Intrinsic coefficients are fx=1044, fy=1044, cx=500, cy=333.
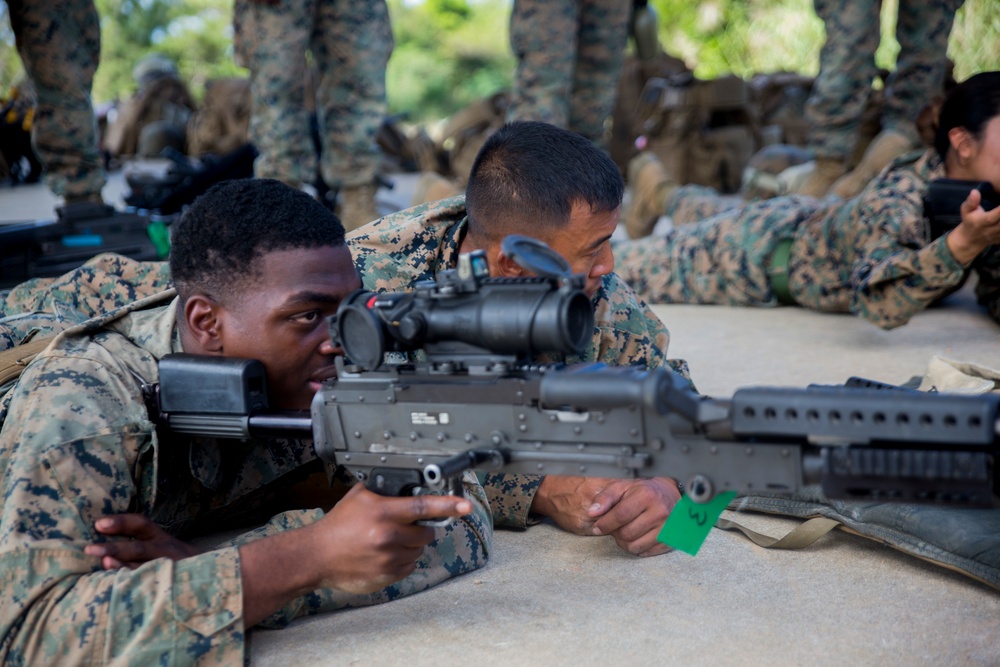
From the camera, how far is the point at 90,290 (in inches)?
135

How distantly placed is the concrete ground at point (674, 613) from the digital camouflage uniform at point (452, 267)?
0.44 feet

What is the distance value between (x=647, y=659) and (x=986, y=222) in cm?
261

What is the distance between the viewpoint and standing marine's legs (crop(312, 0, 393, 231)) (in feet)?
21.2

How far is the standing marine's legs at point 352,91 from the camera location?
6.46 meters

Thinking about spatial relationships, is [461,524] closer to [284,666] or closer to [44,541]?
[284,666]

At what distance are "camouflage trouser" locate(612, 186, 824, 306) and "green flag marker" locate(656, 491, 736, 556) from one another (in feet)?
11.5

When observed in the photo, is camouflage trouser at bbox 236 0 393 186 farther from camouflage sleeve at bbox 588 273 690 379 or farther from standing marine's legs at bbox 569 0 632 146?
camouflage sleeve at bbox 588 273 690 379

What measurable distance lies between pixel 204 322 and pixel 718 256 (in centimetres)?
374

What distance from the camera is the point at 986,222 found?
3.88 m

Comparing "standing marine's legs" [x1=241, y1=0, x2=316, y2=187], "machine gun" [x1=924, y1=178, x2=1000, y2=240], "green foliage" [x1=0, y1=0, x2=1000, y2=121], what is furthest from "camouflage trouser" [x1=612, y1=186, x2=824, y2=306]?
"green foliage" [x1=0, y1=0, x2=1000, y2=121]

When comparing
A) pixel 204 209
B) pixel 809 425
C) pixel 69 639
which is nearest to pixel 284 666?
pixel 69 639

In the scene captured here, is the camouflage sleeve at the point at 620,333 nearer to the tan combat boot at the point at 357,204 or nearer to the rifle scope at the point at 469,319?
the rifle scope at the point at 469,319

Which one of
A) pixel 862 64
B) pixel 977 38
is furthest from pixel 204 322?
pixel 977 38

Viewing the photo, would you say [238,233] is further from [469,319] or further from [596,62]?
[596,62]
